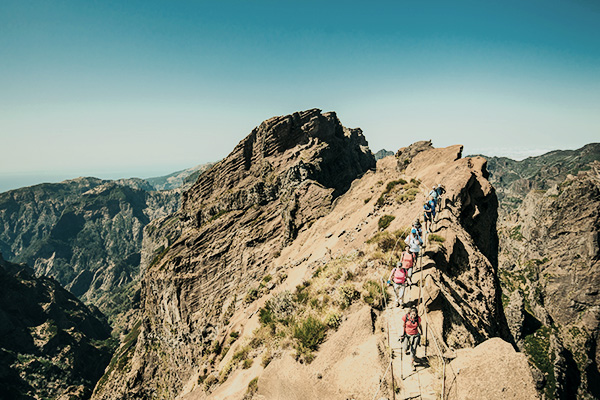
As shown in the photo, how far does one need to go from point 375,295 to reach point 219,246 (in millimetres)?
57208

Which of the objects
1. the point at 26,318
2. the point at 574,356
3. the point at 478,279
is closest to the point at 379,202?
the point at 478,279

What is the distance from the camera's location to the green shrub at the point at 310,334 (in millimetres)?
14132

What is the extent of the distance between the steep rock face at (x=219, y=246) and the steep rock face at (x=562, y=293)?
375ft

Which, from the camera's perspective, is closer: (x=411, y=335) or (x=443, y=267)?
(x=411, y=335)

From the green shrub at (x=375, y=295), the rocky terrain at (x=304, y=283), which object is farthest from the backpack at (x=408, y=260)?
the green shrub at (x=375, y=295)

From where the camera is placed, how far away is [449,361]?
10727 millimetres

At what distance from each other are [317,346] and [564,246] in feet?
644

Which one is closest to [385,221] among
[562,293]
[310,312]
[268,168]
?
[310,312]

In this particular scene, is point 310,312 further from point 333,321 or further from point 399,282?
point 399,282

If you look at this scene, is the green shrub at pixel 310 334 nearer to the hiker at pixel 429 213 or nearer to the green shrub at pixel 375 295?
the green shrub at pixel 375 295

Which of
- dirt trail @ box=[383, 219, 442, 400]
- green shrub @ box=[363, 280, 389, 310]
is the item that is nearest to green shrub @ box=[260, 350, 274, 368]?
green shrub @ box=[363, 280, 389, 310]

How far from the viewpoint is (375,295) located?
15.1 meters

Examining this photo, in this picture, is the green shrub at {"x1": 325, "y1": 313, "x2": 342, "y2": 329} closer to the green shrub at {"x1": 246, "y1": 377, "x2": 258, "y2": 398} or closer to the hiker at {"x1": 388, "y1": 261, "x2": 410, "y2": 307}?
the hiker at {"x1": 388, "y1": 261, "x2": 410, "y2": 307}

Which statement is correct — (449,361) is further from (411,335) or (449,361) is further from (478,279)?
(478,279)
